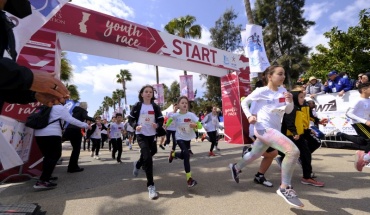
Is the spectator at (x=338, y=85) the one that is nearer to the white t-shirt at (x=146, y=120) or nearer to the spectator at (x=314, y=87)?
the spectator at (x=314, y=87)

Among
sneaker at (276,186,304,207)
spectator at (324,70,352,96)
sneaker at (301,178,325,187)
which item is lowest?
sneaker at (301,178,325,187)

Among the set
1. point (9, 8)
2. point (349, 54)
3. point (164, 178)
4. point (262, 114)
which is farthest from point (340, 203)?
point (349, 54)

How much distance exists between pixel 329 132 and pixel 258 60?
145 inches

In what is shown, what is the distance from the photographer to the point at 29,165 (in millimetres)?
5520

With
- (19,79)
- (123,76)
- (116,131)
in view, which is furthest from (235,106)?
(123,76)

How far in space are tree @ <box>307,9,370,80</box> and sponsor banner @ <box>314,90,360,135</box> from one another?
7808mm

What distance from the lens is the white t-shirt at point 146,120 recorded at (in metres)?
4.49

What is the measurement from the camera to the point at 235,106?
12031 millimetres

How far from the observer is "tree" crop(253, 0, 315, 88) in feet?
90.9

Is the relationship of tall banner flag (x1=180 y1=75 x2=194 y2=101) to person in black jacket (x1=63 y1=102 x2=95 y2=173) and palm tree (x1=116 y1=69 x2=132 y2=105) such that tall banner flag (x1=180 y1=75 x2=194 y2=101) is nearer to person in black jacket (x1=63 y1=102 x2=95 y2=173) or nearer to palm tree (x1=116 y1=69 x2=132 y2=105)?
person in black jacket (x1=63 y1=102 x2=95 y2=173)

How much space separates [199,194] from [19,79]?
3.29 m

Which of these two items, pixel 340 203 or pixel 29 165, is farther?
pixel 29 165

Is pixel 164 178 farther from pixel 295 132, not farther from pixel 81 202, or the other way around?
pixel 295 132

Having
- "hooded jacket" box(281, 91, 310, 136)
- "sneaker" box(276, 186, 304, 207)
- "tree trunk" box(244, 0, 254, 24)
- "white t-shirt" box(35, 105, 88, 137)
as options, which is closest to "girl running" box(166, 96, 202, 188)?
"hooded jacket" box(281, 91, 310, 136)
